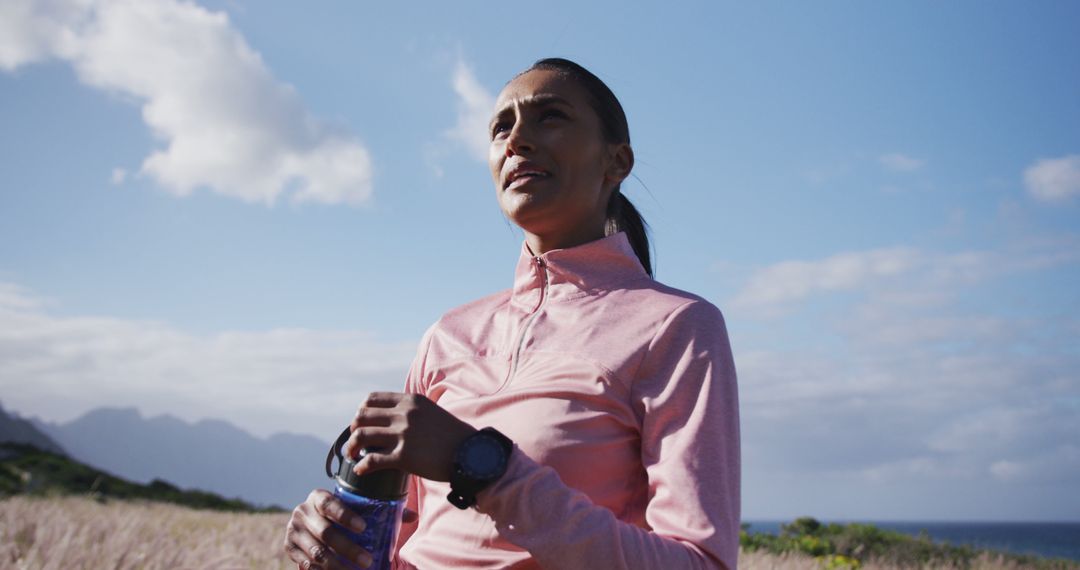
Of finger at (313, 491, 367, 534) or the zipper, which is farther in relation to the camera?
the zipper

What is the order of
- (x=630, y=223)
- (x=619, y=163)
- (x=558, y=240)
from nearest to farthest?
1. (x=558, y=240)
2. (x=619, y=163)
3. (x=630, y=223)

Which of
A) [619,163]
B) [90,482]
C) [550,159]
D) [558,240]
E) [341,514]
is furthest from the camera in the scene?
[90,482]

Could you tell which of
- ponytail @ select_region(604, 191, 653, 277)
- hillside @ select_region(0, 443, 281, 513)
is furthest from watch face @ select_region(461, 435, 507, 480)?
hillside @ select_region(0, 443, 281, 513)

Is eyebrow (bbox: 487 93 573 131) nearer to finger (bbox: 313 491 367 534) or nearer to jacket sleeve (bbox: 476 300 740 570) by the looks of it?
jacket sleeve (bbox: 476 300 740 570)

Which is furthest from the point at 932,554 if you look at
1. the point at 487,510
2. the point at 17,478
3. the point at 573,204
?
the point at 17,478

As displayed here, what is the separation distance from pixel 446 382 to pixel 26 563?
54.9 inches

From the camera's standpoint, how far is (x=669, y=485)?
5.80 feet

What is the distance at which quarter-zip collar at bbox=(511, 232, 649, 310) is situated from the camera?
7.54 feet

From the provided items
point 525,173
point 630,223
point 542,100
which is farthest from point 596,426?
point 630,223

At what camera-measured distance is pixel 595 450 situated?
1863 millimetres

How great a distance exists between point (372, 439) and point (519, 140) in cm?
106

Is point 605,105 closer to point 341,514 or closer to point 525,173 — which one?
point 525,173

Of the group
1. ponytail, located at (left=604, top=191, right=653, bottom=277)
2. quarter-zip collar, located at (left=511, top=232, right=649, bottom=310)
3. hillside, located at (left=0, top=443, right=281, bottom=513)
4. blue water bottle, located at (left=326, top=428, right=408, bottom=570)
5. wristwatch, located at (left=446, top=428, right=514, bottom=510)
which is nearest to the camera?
wristwatch, located at (left=446, top=428, right=514, bottom=510)

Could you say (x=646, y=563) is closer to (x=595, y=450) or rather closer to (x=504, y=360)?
(x=595, y=450)
